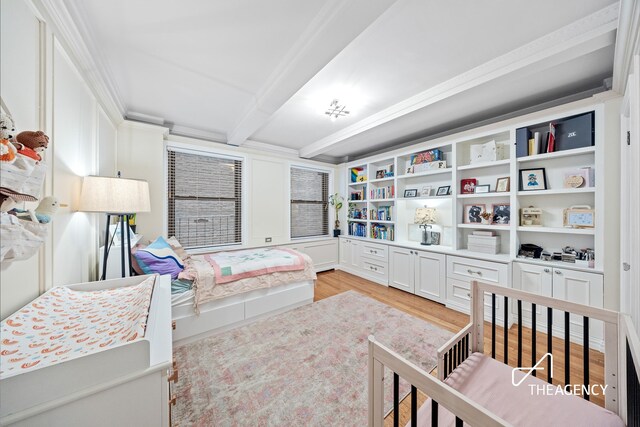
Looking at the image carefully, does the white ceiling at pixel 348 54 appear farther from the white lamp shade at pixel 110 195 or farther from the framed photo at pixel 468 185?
the white lamp shade at pixel 110 195

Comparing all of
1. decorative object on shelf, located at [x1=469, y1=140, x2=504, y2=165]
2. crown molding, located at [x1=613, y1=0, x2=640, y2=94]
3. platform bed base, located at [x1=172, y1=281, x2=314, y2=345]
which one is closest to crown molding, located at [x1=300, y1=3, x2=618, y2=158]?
crown molding, located at [x1=613, y1=0, x2=640, y2=94]

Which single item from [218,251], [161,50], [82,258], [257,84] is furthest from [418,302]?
[161,50]

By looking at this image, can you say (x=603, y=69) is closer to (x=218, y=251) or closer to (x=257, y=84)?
(x=257, y=84)

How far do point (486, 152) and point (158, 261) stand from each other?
3812mm

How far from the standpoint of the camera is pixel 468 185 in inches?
119

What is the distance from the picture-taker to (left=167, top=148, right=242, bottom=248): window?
330 cm

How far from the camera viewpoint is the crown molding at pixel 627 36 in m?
1.15

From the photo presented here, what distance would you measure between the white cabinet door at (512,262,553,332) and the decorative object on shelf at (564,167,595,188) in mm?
849

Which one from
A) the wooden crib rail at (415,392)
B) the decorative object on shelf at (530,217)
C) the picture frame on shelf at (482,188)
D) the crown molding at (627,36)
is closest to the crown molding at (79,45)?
the wooden crib rail at (415,392)

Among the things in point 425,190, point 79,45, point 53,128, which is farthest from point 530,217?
point 79,45

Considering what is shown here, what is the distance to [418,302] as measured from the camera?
9.98 ft

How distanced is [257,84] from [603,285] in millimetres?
3559

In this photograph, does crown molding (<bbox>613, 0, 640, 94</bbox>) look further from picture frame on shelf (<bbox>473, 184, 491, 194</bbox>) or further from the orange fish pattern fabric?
the orange fish pattern fabric

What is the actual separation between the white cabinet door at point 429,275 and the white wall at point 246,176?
215 centimetres
